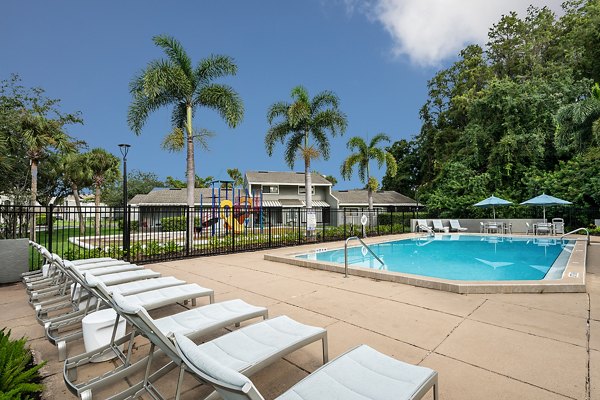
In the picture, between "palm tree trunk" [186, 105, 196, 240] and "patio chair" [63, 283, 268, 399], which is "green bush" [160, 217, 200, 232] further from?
"patio chair" [63, 283, 268, 399]

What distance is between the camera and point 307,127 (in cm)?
1855

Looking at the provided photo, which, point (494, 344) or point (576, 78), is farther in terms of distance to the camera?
point (576, 78)

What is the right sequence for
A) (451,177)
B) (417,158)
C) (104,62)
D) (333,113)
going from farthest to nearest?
1. (417,158)
2. (104,62)
3. (451,177)
4. (333,113)

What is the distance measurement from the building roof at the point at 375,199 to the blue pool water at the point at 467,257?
16.7 metres

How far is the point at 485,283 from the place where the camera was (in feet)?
20.0

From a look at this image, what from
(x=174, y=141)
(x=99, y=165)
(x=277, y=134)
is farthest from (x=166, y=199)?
(x=174, y=141)

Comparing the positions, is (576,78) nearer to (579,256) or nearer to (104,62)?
(579,256)

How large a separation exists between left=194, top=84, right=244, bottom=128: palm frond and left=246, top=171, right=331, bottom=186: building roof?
59.7 feet

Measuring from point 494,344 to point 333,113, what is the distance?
16.3 metres

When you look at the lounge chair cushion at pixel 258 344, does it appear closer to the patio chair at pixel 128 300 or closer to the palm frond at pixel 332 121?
the patio chair at pixel 128 300

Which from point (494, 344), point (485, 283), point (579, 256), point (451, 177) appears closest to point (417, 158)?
point (451, 177)

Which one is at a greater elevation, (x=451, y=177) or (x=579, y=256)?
(x=451, y=177)

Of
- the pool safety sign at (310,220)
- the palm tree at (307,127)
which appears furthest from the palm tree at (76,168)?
the pool safety sign at (310,220)

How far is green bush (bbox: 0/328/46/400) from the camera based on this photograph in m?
2.33
